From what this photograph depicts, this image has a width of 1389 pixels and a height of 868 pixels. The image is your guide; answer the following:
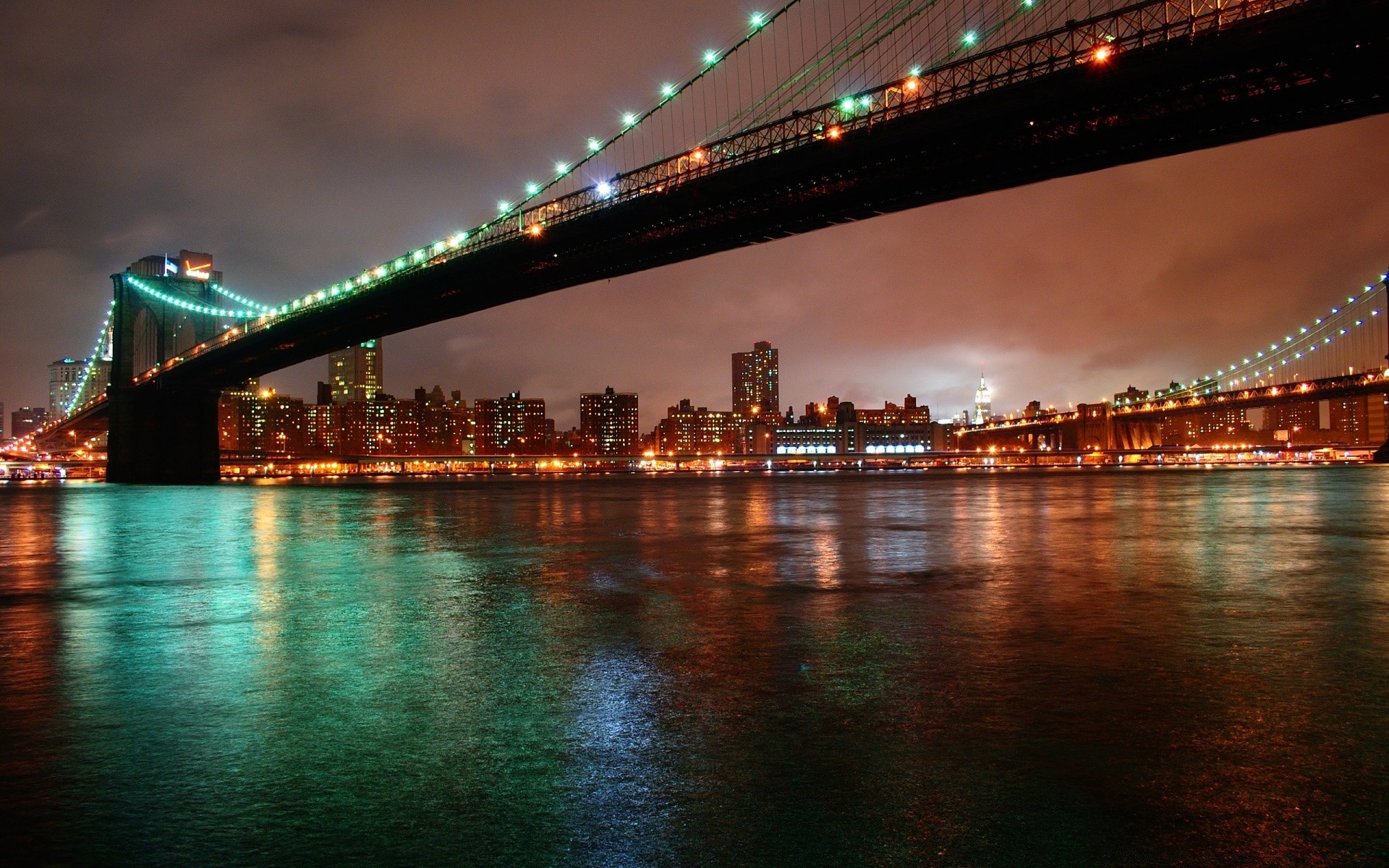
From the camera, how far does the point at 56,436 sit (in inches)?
4053

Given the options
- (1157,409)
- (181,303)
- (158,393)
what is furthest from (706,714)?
(1157,409)

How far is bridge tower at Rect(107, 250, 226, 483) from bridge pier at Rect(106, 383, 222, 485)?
2.1 inches

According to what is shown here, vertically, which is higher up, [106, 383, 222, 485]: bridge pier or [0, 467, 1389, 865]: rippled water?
[106, 383, 222, 485]: bridge pier

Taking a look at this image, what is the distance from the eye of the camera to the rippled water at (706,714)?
377 centimetres

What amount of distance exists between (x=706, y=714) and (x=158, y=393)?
73.7 meters

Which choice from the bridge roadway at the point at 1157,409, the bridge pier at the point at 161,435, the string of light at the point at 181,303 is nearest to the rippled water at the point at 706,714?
the bridge pier at the point at 161,435

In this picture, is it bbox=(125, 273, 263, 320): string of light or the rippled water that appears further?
bbox=(125, 273, 263, 320): string of light

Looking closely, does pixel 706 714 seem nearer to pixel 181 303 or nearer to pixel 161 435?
pixel 161 435

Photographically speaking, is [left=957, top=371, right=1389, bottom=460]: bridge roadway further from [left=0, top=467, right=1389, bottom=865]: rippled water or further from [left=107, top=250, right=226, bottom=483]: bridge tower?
[left=107, top=250, right=226, bottom=483]: bridge tower

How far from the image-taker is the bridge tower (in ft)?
219

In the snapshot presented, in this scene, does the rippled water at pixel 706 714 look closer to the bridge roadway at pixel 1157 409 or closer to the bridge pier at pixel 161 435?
the bridge pier at pixel 161 435

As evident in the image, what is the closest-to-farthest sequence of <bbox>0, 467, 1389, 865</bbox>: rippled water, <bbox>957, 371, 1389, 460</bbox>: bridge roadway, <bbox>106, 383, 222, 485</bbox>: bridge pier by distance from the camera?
<bbox>0, 467, 1389, 865</bbox>: rippled water → <bbox>106, 383, 222, 485</bbox>: bridge pier → <bbox>957, 371, 1389, 460</bbox>: bridge roadway

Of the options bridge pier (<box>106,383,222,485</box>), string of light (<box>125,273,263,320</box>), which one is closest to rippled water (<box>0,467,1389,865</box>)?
bridge pier (<box>106,383,222,485</box>)

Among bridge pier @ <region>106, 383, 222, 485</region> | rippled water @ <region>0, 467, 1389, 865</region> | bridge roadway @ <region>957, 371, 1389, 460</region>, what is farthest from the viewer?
bridge roadway @ <region>957, 371, 1389, 460</region>
